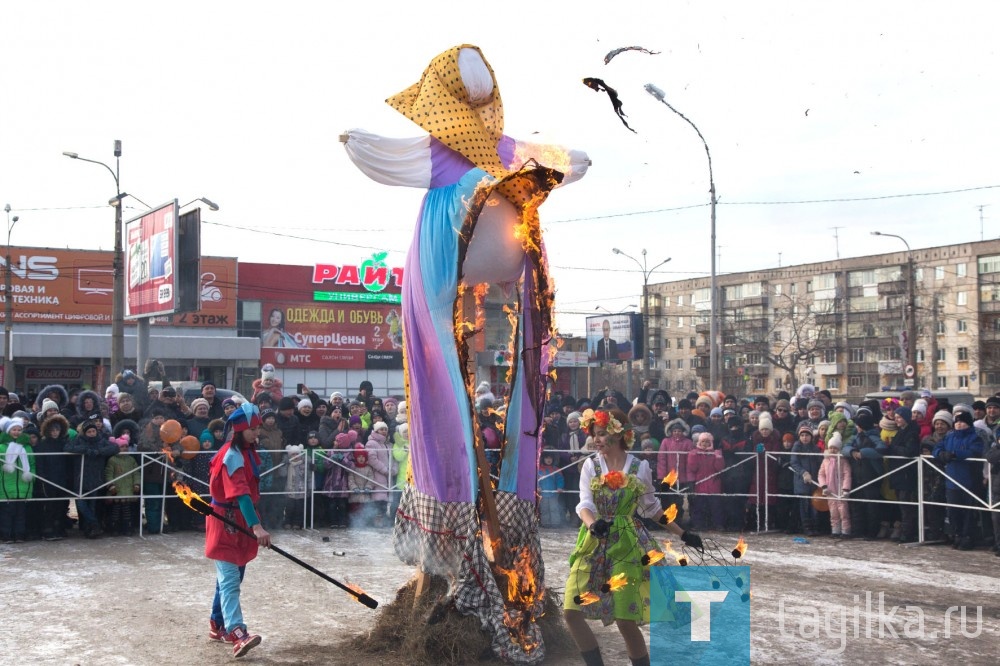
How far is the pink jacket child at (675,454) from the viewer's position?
1314cm

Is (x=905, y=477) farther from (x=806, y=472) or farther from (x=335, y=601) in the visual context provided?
(x=335, y=601)

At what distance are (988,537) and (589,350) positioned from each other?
3164 centimetres

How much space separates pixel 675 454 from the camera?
13.2m

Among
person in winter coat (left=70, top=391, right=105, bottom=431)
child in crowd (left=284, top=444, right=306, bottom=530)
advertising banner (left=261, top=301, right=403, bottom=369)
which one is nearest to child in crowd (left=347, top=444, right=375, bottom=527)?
child in crowd (left=284, top=444, right=306, bottom=530)

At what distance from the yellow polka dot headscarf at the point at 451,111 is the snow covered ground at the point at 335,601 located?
342cm

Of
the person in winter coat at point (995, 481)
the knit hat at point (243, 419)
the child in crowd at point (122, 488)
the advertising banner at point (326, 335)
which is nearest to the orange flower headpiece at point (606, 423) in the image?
the knit hat at point (243, 419)

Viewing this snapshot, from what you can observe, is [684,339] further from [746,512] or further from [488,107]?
[488,107]

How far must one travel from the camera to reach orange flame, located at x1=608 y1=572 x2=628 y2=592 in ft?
18.0

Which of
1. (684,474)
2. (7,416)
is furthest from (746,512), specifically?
(7,416)

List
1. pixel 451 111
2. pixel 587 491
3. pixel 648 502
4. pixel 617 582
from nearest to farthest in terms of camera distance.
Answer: pixel 617 582, pixel 587 491, pixel 648 502, pixel 451 111

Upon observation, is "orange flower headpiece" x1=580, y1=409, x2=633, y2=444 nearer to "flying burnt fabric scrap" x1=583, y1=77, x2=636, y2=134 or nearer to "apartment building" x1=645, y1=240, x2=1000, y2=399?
"flying burnt fabric scrap" x1=583, y1=77, x2=636, y2=134

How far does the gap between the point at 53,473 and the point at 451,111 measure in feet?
25.8

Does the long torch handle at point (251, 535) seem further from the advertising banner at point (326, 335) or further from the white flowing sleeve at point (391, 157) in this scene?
the advertising banner at point (326, 335)

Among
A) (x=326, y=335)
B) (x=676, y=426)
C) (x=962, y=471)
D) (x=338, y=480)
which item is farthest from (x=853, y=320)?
(x=338, y=480)
